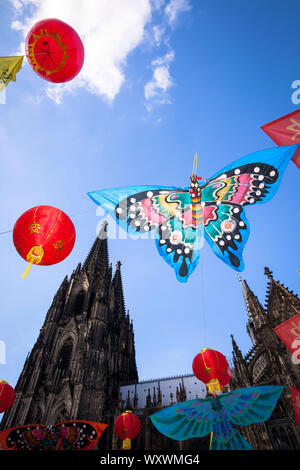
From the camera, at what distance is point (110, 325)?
1030 inches

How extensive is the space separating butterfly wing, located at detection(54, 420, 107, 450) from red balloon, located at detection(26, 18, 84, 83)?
10.8 m

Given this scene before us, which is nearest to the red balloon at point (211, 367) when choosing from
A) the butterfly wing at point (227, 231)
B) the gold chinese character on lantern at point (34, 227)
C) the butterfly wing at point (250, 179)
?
the butterfly wing at point (227, 231)

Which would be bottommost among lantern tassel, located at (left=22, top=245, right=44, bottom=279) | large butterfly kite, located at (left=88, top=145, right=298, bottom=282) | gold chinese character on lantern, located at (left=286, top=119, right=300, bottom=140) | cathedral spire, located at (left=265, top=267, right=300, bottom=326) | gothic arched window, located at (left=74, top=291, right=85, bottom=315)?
lantern tassel, located at (left=22, top=245, right=44, bottom=279)

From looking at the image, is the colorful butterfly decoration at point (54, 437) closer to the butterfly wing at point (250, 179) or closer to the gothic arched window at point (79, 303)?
the butterfly wing at point (250, 179)

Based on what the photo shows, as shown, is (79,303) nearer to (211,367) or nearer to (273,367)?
(273,367)

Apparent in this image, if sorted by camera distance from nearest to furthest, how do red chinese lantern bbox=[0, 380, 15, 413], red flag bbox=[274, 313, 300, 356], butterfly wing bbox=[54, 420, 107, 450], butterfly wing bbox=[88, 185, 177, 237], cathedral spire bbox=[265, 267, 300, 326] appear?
1. red flag bbox=[274, 313, 300, 356]
2. butterfly wing bbox=[88, 185, 177, 237]
3. butterfly wing bbox=[54, 420, 107, 450]
4. red chinese lantern bbox=[0, 380, 15, 413]
5. cathedral spire bbox=[265, 267, 300, 326]

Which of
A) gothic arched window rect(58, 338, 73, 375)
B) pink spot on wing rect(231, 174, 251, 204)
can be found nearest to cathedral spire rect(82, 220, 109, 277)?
gothic arched window rect(58, 338, 73, 375)

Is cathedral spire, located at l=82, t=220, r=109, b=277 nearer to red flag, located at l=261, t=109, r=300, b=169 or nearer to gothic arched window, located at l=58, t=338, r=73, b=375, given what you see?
gothic arched window, located at l=58, t=338, r=73, b=375

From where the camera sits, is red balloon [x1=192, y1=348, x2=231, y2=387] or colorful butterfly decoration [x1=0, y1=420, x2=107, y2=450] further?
colorful butterfly decoration [x1=0, y1=420, x2=107, y2=450]

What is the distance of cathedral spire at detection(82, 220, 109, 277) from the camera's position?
30684 mm
